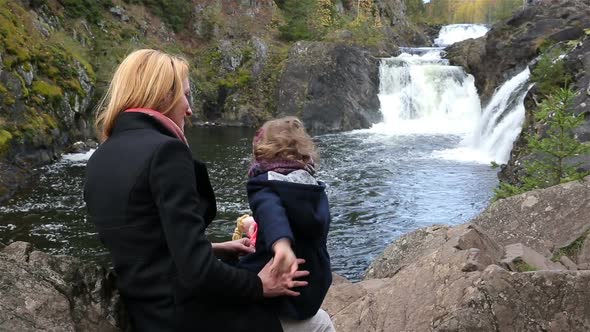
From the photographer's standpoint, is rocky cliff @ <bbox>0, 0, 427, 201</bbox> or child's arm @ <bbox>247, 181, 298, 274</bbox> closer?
child's arm @ <bbox>247, 181, 298, 274</bbox>

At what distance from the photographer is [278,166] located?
2.83m

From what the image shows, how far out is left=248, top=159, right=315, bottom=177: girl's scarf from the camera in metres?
2.81

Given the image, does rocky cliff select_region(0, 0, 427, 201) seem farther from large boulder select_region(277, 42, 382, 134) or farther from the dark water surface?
the dark water surface

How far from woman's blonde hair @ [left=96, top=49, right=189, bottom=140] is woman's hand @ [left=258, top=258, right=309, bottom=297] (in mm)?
870

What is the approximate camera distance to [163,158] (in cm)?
225

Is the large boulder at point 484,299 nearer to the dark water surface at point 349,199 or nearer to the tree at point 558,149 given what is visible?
the tree at point 558,149

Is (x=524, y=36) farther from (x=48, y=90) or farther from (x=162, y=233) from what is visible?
(x=162, y=233)

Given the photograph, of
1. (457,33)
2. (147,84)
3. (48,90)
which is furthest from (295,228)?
(457,33)

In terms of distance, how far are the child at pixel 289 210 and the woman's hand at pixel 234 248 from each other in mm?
123

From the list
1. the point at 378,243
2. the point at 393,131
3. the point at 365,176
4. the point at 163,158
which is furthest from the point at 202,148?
the point at 163,158

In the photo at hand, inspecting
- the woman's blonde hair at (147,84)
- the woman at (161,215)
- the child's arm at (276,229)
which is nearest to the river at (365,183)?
the child's arm at (276,229)

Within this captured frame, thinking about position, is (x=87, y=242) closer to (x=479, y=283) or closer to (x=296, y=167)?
(x=479, y=283)

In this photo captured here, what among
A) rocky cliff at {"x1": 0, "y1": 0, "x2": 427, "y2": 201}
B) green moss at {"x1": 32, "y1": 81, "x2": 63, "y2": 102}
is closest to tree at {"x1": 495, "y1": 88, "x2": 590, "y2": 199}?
rocky cliff at {"x1": 0, "y1": 0, "x2": 427, "y2": 201}

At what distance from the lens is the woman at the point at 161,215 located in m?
2.24
